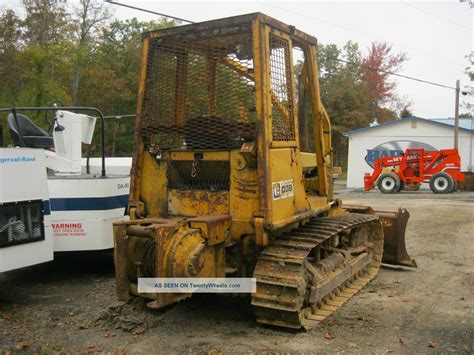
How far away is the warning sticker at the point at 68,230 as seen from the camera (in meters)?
6.14

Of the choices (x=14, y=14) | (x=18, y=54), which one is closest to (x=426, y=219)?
(x=18, y=54)

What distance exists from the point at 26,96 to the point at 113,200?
17.5 meters

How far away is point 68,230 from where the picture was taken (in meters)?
6.16

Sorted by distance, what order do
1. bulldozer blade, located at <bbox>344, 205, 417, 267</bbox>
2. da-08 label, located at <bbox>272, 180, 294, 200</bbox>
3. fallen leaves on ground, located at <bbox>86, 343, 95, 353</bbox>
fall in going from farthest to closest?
bulldozer blade, located at <bbox>344, 205, 417, 267</bbox>, da-08 label, located at <bbox>272, 180, 294, 200</bbox>, fallen leaves on ground, located at <bbox>86, 343, 95, 353</bbox>

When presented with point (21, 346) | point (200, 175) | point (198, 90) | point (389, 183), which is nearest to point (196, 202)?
point (200, 175)

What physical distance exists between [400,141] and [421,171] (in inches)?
261

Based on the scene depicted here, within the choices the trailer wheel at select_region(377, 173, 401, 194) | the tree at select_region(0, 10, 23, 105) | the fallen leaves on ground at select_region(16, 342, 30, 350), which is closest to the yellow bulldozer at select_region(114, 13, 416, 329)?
the fallen leaves on ground at select_region(16, 342, 30, 350)

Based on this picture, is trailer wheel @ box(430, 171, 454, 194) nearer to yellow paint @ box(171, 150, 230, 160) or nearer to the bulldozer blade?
the bulldozer blade

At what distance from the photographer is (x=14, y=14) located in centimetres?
2816

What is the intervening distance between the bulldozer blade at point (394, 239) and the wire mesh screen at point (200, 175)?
2953 mm

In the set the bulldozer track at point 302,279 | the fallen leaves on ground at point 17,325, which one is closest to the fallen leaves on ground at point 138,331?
the bulldozer track at point 302,279

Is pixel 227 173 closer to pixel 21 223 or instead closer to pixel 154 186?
pixel 154 186

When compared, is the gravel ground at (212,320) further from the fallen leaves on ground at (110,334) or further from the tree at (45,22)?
the tree at (45,22)

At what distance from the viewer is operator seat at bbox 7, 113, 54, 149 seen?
261 inches
